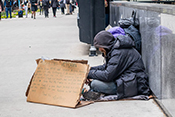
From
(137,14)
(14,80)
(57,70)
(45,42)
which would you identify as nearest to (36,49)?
(45,42)

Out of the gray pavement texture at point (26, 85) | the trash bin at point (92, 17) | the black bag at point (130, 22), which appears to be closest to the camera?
the gray pavement texture at point (26, 85)

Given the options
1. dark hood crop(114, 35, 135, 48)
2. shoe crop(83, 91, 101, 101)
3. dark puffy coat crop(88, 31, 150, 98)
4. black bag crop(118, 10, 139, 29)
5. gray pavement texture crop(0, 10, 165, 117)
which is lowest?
gray pavement texture crop(0, 10, 165, 117)

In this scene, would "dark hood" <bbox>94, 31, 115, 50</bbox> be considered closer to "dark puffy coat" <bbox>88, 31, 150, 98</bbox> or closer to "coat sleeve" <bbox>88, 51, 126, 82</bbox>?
"dark puffy coat" <bbox>88, 31, 150, 98</bbox>

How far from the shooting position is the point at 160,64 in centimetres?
425

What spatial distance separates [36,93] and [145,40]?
178cm

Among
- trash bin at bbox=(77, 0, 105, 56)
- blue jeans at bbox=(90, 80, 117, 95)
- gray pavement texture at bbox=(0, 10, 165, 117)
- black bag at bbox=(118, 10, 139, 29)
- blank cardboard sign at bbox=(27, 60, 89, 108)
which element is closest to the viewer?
gray pavement texture at bbox=(0, 10, 165, 117)

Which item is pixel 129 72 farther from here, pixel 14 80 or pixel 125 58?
pixel 14 80

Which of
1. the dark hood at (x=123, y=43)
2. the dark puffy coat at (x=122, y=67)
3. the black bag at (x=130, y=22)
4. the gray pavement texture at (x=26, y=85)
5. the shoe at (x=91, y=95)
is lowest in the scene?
the gray pavement texture at (x=26, y=85)

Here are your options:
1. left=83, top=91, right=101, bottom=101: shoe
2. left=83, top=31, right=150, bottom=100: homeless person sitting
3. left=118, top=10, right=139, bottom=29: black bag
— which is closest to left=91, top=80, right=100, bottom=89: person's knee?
left=83, top=31, right=150, bottom=100: homeless person sitting

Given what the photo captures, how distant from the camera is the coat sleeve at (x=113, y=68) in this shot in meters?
4.54

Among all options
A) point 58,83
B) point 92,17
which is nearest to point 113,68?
point 58,83

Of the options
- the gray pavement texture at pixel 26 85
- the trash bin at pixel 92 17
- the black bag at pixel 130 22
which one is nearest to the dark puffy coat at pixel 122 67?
the gray pavement texture at pixel 26 85

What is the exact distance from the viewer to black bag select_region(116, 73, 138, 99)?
4566mm

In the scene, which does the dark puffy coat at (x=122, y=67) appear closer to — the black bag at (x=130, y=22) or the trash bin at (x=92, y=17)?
the black bag at (x=130, y=22)
